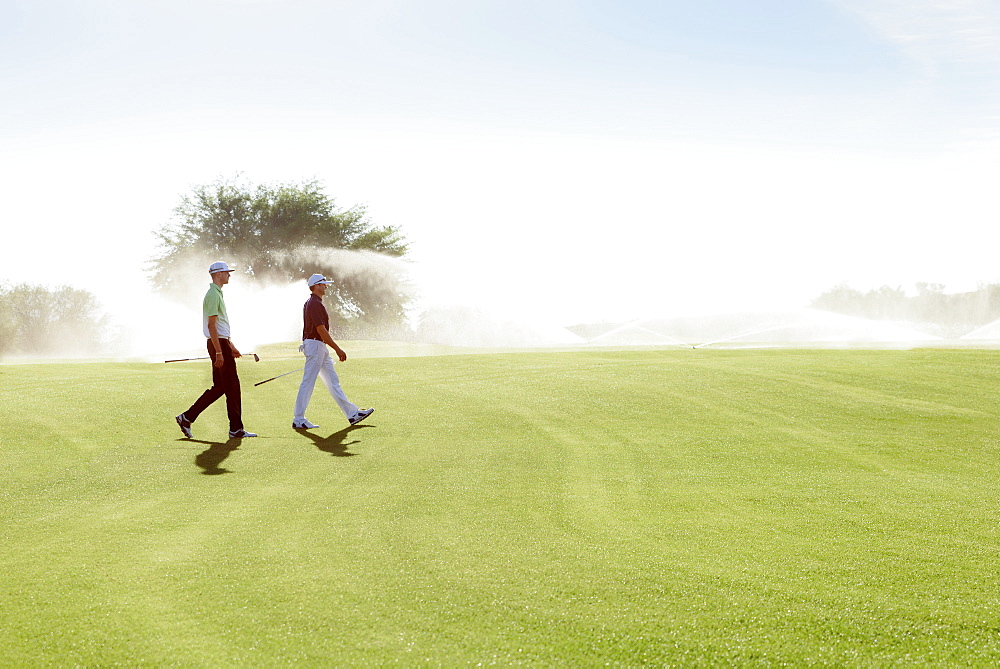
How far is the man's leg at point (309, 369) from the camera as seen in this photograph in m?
12.8

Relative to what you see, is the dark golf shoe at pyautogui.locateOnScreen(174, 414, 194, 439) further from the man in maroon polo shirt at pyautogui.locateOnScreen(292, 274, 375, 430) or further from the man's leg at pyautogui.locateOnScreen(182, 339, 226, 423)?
the man in maroon polo shirt at pyautogui.locateOnScreen(292, 274, 375, 430)

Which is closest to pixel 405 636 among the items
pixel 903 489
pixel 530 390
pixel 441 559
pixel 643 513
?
pixel 441 559

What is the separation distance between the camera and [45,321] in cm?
5662

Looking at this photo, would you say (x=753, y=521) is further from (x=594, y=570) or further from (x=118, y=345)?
(x=118, y=345)

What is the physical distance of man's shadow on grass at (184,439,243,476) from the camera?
9.80 meters

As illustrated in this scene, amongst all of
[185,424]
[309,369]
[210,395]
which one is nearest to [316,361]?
[309,369]

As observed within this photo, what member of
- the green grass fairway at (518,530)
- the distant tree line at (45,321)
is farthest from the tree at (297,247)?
the green grass fairway at (518,530)

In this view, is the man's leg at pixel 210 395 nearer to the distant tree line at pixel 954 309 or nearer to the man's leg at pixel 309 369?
the man's leg at pixel 309 369

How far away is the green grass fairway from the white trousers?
47 centimetres

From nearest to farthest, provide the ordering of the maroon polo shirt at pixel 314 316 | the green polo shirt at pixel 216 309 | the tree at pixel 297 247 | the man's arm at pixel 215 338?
the green polo shirt at pixel 216 309 < the man's arm at pixel 215 338 < the maroon polo shirt at pixel 314 316 < the tree at pixel 297 247

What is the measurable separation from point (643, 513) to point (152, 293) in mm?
51916

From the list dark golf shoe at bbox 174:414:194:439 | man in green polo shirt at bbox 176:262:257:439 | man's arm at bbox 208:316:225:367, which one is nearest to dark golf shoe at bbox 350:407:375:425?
man in green polo shirt at bbox 176:262:257:439

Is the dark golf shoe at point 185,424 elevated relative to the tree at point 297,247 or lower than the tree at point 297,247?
lower

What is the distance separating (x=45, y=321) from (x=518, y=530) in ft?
198
